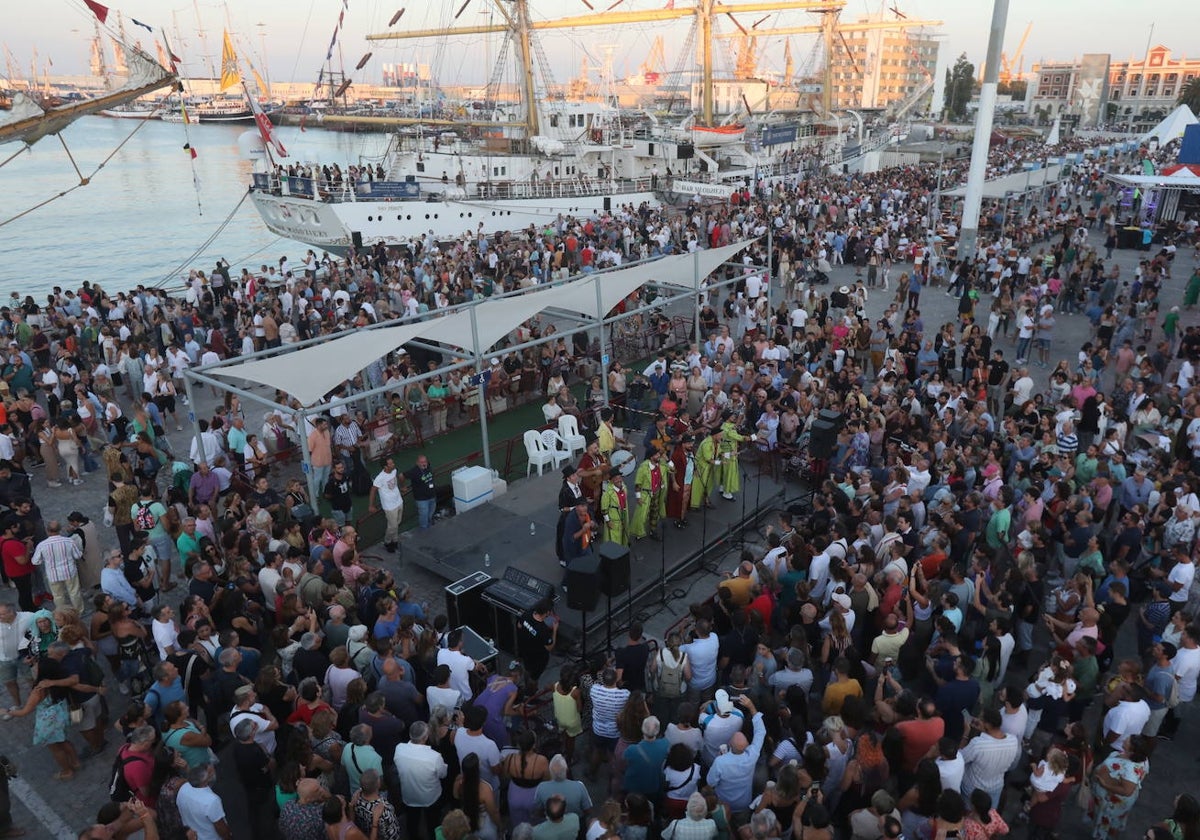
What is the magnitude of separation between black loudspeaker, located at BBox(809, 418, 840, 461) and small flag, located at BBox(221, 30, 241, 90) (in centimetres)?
2141

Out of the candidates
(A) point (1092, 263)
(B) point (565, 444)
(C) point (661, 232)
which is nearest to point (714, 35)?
(C) point (661, 232)

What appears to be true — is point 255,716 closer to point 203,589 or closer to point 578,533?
point 203,589

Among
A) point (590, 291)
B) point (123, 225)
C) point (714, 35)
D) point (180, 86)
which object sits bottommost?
point (123, 225)

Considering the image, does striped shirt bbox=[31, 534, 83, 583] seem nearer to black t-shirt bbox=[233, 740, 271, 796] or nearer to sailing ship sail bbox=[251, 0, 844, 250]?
black t-shirt bbox=[233, 740, 271, 796]

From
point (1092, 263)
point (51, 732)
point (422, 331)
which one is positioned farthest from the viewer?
point (1092, 263)

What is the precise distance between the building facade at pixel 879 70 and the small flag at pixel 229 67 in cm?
11645

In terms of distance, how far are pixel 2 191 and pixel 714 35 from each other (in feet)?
201

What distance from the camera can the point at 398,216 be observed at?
28641mm

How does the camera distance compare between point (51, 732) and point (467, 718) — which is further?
point (51, 732)

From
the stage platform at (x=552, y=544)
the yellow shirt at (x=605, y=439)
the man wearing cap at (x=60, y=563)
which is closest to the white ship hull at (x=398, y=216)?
the yellow shirt at (x=605, y=439)

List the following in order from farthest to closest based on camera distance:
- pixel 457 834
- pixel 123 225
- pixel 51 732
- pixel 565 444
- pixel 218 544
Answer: pixel 123 225 < pixel 565 444 < pixel 218 544 < pixel 51 732 < pixel 457 834

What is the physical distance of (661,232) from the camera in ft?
82.7

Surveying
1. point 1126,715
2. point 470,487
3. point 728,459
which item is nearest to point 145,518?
point 470,487

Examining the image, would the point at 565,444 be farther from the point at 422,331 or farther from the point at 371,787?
the point at 371,787
